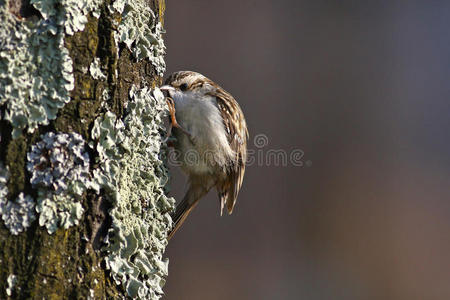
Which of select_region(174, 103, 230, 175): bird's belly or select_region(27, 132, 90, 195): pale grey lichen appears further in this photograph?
select_region(174, 103, 230, 175): bird's belly

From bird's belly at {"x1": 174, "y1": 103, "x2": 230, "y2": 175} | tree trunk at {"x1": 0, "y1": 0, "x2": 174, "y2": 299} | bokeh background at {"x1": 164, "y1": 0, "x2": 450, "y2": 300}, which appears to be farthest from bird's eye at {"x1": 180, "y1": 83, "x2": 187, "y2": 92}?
bokeh background at {"x1": 164, "y1": 0, "x2": 450, "y2": 300}

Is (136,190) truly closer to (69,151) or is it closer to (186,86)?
(69,151)

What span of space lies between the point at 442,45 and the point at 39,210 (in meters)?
3.84

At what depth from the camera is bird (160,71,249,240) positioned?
244 cm

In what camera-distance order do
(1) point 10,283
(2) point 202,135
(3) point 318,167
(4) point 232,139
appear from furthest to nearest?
(3) point 318,167 < (4) point 232,139 < (2) point 202,135 < (1) point 10,283

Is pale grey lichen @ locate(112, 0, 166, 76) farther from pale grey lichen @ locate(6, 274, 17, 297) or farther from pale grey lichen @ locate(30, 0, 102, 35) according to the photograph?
pale grey lichen @ locate(6, 274, 17, 297)

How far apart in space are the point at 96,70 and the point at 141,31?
0.25 metres

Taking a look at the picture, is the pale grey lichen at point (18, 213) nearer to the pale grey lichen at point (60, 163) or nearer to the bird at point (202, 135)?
the pale grey lichen at point (60, 163)

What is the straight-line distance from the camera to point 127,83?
4.76 feet

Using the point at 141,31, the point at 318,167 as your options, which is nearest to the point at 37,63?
the point at 141,31

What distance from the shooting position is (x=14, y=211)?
47.6 inches

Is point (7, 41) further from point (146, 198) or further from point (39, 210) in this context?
point (146, 198)

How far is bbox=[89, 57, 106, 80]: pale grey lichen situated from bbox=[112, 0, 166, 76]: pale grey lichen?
0.36 ft

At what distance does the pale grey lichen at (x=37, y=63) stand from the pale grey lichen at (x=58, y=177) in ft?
0.18
